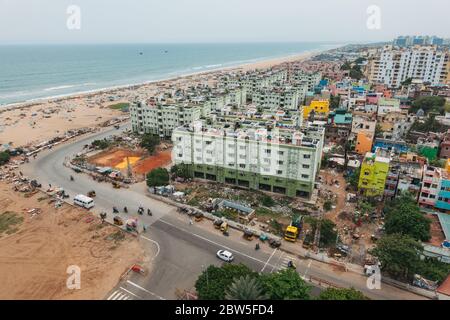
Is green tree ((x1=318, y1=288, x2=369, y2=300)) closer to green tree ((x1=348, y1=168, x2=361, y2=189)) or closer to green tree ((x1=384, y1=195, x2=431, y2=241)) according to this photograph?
green tree ((x1=384, y1=195, x2=431, y2=241))

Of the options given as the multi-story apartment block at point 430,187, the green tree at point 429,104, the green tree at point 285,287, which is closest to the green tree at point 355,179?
the multi-story apartment block at point 430,187

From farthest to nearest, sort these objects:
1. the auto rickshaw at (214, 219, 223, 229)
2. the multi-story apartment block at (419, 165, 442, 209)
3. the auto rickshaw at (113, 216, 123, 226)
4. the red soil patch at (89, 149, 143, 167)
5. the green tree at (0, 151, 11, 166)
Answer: the red soil patch at (89, 149, 143, 167)
the green tree at (0, 151, 11, 166)
the multi-story apartment block at (419, 165, 442, 209)
the auto rickshaw at (113, 216, 123, 226)
the auto rickshaw at (214, 219, 223, 229)

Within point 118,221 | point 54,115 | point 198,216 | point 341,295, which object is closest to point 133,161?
point 118,221

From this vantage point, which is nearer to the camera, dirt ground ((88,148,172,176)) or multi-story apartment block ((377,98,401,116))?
dirt ground ((88,148,172,176))

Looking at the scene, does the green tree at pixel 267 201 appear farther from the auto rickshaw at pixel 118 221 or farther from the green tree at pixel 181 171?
the auto rickshaw at pixel 118 221

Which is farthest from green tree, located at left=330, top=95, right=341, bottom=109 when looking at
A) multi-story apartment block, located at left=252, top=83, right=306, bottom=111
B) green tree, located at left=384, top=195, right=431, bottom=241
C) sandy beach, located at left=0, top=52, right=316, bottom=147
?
sandy beach, located at left=0, top=52, right=316, bottom=147
